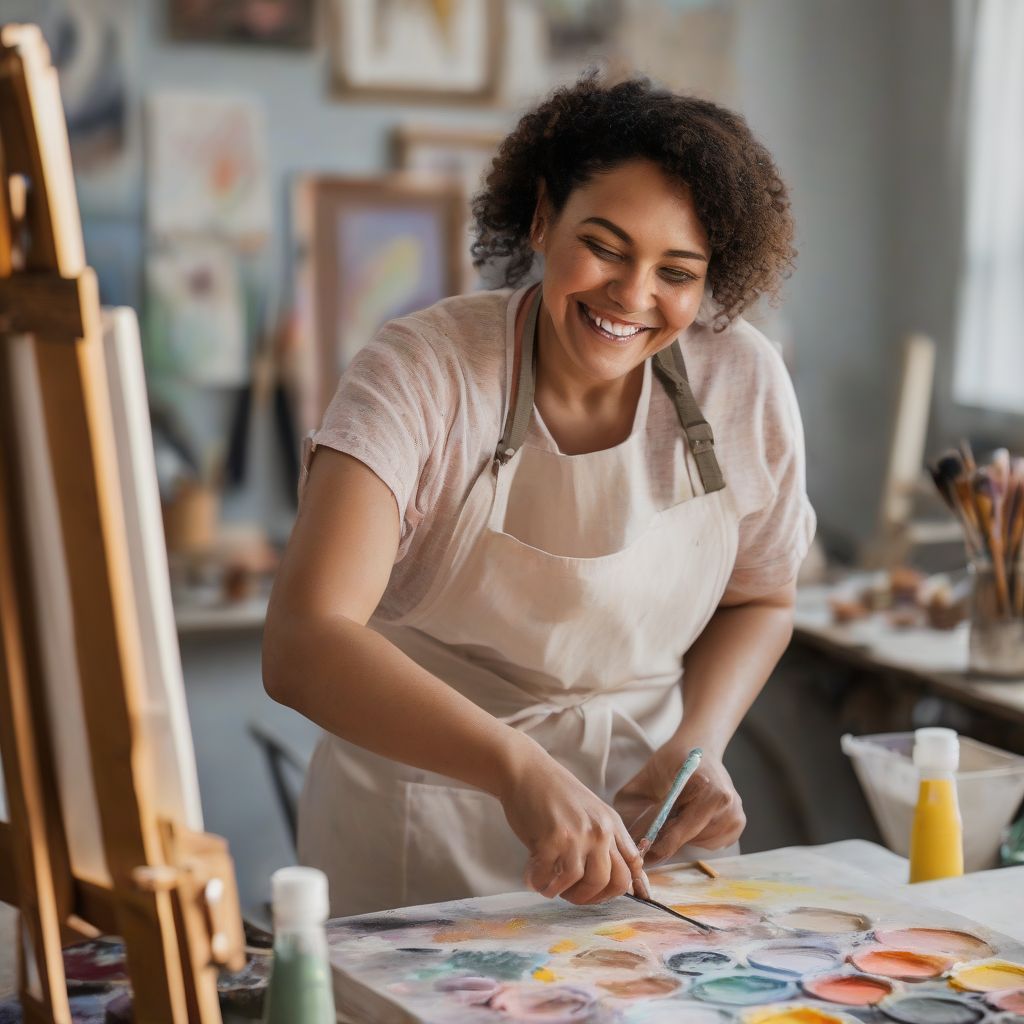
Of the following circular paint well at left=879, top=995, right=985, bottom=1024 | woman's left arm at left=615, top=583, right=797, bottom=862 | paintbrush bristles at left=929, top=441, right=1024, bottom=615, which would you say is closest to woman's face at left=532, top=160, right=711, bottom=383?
woman's left arm at left=615, top=583, right=797, bottom=862

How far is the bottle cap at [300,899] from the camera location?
3.22 feet

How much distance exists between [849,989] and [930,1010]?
0.07 metres

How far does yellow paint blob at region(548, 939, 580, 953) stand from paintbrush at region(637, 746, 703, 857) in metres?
0.21

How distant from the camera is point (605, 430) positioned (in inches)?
67.2

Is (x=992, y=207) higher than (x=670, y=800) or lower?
higher

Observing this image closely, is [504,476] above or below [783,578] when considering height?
above

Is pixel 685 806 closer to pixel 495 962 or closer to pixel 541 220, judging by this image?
pixel 495 962

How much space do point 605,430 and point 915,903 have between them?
625 mm

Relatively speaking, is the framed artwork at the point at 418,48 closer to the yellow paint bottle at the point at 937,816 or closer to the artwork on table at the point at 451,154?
the artwork on table at the point at 451,154

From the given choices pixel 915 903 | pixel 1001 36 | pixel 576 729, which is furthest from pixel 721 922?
pixel 1001 36

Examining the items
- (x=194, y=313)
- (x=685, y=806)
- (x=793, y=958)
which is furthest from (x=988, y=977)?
(x=194, y=313)

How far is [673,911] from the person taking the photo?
136 cm

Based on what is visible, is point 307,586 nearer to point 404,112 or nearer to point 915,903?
point 915,903

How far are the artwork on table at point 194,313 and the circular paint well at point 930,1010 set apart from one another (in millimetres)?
2812
